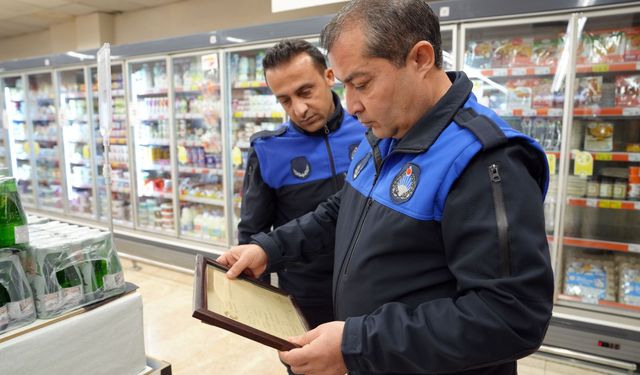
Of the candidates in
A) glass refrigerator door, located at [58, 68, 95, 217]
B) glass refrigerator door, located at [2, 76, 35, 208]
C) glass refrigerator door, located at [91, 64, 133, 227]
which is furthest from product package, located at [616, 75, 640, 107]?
glass refrigerator door, located at [2, 76, 35, 208]

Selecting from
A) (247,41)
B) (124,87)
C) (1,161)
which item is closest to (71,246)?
(247,41)

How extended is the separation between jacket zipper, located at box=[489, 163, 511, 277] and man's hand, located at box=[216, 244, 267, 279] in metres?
0.78

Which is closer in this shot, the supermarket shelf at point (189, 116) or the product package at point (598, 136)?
the product package at point (598, 136)

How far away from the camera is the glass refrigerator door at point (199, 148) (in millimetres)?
4617

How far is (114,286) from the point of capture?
179 centimetres

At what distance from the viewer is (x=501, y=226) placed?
0.78m

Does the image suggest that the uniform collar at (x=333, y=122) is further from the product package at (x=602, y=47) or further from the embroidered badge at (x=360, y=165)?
the product package at (x=602, y=47)

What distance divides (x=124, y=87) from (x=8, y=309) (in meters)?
4.17

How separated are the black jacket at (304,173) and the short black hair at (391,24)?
86 cm

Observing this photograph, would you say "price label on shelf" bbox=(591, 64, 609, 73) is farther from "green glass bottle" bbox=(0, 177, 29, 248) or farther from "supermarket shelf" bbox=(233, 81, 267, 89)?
"green glass bottle" bbox=(0, 177, 29, 248)

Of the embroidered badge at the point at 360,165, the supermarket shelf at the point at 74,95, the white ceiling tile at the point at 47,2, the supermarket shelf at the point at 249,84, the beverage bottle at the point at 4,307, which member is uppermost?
the white ceiling tile at the point at 47,2

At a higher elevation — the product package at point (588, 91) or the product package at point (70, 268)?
the product package at point (588, 91)

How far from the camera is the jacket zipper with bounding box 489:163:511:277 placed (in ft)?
2.55

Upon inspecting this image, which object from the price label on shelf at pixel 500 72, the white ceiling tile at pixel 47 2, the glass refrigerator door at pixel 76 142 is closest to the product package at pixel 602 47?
the price label on shelf at pixel 500 72
